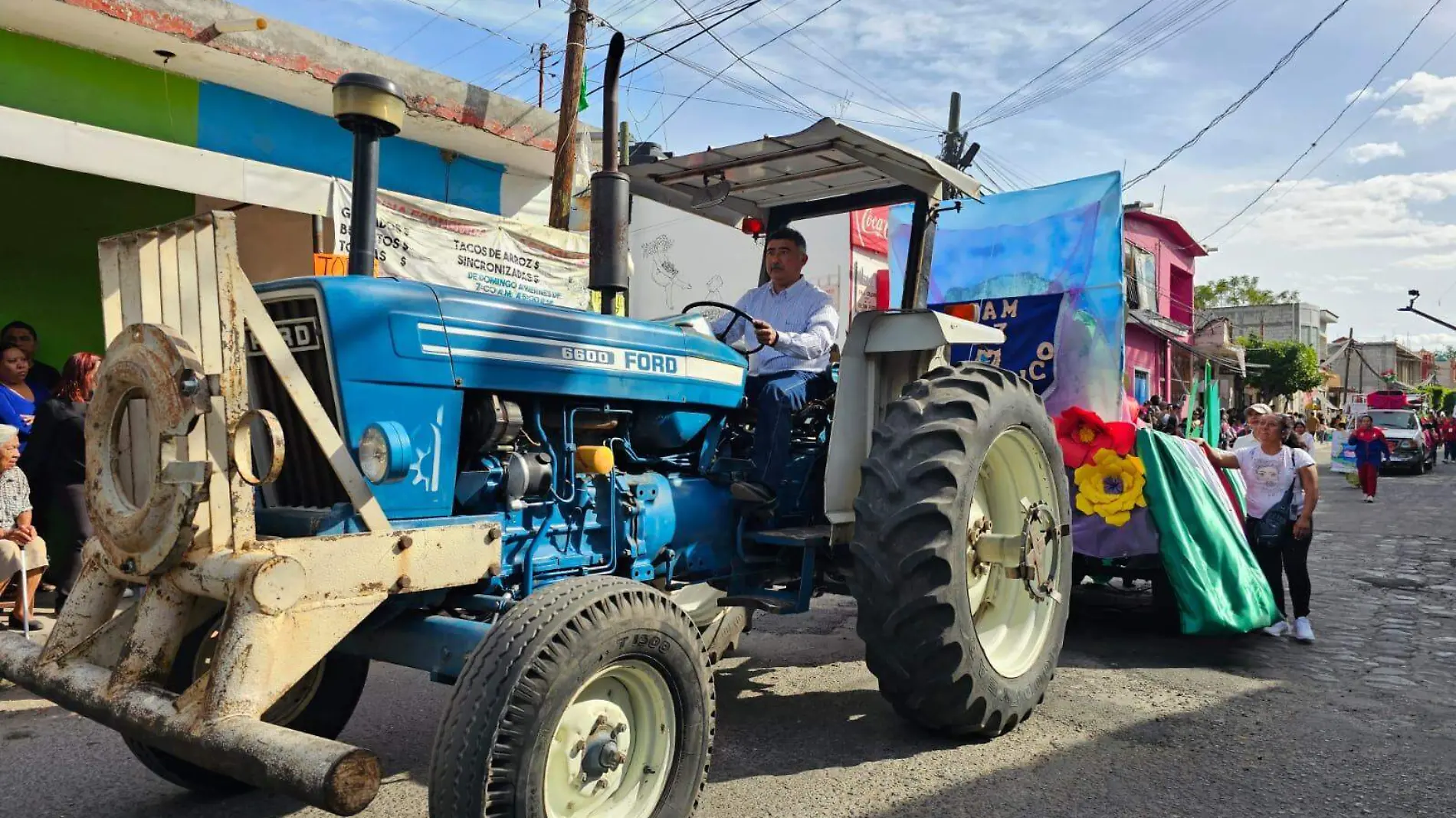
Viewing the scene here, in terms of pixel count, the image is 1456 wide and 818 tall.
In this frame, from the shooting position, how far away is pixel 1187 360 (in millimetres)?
28906

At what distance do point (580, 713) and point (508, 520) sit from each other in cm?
77

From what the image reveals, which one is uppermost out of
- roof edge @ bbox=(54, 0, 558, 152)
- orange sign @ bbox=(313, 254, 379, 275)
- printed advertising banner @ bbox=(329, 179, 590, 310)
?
roof edge @ bbox=(54, 0, 558, 152)

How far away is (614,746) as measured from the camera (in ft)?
8.45

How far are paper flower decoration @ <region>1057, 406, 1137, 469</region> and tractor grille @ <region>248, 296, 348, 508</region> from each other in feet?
13.1

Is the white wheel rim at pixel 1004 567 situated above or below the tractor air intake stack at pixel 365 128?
below

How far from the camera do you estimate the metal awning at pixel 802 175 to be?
4.06 m

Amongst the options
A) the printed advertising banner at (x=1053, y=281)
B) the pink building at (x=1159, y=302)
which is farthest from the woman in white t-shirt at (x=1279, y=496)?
the pink building at (x=1159, y=302)

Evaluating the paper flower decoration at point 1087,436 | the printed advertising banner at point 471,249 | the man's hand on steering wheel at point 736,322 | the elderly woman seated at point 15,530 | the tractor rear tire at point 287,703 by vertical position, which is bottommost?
the tractor rear tire at point 287,703

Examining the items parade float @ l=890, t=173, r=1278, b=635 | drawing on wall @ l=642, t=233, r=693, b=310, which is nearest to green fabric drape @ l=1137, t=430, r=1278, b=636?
parade float @ l=890, t=173, r=1278, b=635

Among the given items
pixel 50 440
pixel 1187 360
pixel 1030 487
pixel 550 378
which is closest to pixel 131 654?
pixel 550 378

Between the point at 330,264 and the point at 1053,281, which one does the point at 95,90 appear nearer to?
the point at 330,264

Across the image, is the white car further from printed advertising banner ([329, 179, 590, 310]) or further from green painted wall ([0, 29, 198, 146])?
green painted wall ([0, 29, 198, 146])

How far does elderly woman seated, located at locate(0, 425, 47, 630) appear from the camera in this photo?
4.98 metres

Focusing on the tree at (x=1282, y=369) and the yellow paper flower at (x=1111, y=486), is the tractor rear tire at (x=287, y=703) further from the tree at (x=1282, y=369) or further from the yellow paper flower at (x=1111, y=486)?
the tree at (x=1282, y=369)
